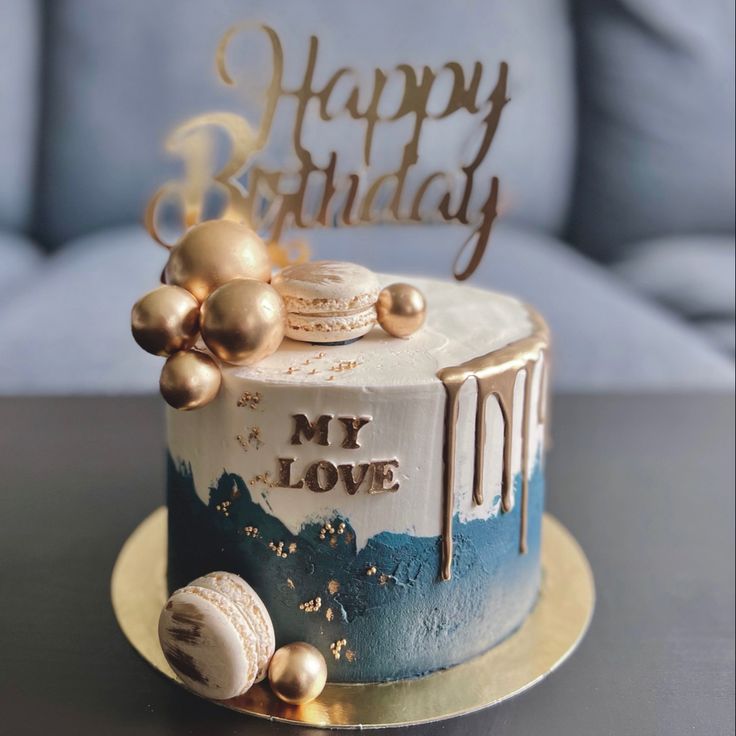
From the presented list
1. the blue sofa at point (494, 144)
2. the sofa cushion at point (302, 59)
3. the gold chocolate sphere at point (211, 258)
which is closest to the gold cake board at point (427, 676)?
the gold chocolate sphere at point (211, 258)

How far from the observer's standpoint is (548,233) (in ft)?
8.54

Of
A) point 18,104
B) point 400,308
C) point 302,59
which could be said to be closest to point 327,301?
point 400,308

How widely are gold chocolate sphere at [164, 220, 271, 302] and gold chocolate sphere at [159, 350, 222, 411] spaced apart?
71 mm

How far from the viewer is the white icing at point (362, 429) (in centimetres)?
85

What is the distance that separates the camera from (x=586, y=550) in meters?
1.24

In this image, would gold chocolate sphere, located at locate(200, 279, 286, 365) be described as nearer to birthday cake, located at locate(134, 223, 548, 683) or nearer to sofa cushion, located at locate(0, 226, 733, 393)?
birthday cake, located at locate(134, 223, 548, 683)

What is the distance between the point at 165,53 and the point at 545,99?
1.02 metres

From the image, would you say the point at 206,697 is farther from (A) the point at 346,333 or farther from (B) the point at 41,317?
(B) the point at 41,317

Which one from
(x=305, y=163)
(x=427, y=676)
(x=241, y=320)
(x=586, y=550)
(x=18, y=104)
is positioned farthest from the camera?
(x=18, y=104)

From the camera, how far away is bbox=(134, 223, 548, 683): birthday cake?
857mm

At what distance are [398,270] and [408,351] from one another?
128cm

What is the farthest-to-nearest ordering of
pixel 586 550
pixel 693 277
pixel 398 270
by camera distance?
pixel 398 270
pixel 693 277
pixel 586 550

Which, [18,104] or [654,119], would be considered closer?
[654,119]

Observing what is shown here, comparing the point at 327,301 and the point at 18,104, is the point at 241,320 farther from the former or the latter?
the point at 18,104
